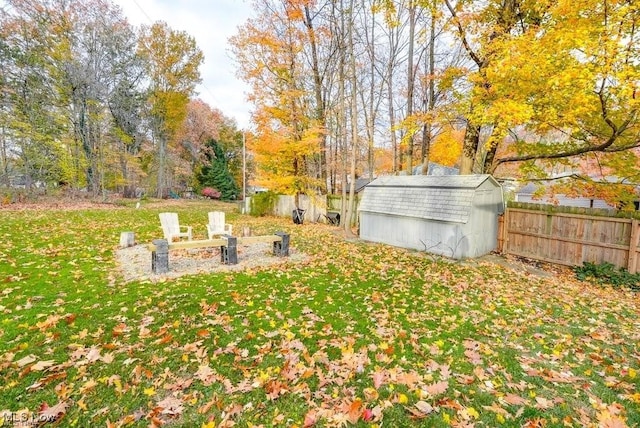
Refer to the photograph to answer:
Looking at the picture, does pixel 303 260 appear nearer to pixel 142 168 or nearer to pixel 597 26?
pixel 597 26

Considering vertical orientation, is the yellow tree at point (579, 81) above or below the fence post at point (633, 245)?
above

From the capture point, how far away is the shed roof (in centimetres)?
787

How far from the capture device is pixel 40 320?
3502 millimetres

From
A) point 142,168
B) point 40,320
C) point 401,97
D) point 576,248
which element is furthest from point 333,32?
point 142,168

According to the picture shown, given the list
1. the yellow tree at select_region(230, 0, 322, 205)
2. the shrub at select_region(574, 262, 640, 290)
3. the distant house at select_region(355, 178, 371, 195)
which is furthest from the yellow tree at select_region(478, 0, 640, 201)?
the distant house at select_region(355, 178, 371, 195)

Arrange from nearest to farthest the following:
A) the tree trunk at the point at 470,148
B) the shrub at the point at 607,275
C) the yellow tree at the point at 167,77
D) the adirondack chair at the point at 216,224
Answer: the shrub at the point at 607,275, the adirondack chair at the point at 216,224, the tree trunk at the point at 470,148, the yellow tree at the point at 167,77

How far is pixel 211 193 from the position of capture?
97.1 feet

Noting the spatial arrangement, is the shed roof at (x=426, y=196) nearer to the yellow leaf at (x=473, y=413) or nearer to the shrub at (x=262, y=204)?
the yellow leaf at (x=473, y=413)

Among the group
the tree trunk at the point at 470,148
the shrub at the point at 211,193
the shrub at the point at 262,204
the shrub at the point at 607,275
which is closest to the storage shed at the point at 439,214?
the tree trunk at the point at 470,148

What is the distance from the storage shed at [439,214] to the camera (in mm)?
7889

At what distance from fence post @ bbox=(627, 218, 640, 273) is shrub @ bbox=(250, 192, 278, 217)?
13.8 meters

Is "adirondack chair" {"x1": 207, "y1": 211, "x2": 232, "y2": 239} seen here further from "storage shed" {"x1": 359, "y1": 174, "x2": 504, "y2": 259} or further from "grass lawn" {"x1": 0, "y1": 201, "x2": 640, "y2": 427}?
"storage shed" {"x1": 359, "y1": 174, "x2": 504, "y2": 259}

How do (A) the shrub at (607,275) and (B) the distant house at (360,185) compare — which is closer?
(A) the shrub at (607,275)

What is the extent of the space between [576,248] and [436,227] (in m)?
3.37
